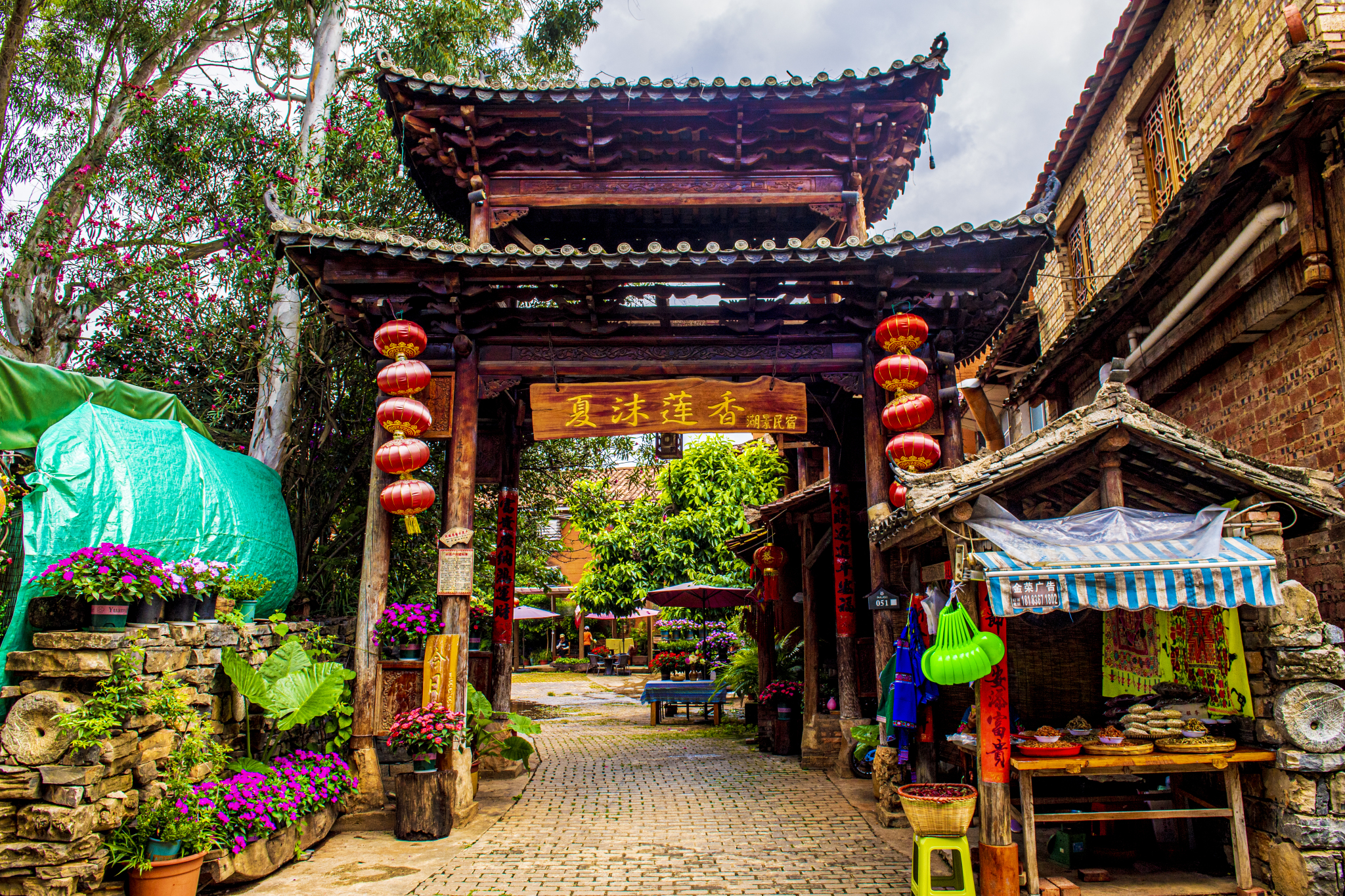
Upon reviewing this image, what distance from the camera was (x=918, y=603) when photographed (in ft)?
23.2

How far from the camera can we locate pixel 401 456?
7387 mm

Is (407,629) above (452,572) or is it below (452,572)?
below

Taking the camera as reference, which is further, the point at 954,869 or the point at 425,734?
the point at 425,734

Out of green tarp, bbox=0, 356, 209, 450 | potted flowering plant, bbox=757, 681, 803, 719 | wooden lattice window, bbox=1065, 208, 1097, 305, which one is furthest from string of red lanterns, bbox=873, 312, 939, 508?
green tarp, bbox=0, 356, 209, 450

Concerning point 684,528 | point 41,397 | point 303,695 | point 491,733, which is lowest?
point 491,733

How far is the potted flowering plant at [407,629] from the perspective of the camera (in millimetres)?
7555

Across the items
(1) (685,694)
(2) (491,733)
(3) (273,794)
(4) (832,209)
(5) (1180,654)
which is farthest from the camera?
(1) (685,694)

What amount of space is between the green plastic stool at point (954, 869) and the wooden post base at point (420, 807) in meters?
4.01

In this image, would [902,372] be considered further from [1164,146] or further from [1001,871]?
[1164,146]

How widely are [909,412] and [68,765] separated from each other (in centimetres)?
693

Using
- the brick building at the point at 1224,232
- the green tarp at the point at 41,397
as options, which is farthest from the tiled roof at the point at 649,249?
the green tarp at the point at 41,397

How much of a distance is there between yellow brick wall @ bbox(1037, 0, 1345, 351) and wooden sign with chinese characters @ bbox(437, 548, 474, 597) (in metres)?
7.76

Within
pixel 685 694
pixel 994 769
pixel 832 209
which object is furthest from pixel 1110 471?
pixel 685 694

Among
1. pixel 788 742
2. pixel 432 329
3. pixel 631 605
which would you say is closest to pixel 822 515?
pixel 788 742
